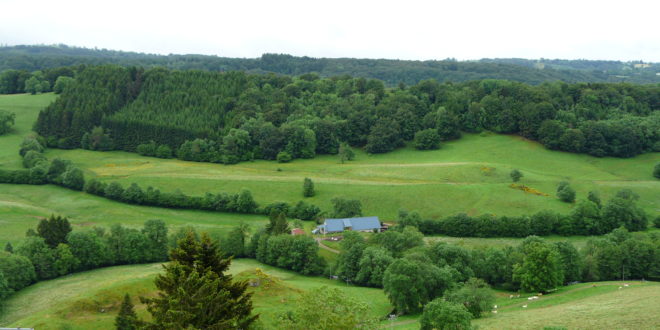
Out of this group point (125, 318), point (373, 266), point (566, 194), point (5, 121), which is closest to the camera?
point (125, 318)

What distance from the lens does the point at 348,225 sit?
285 ft

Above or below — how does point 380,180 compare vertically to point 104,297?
below

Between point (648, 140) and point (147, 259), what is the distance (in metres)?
115

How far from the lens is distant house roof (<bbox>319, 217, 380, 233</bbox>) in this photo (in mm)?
86188

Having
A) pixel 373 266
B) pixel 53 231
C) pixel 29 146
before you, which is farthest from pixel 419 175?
pixel 29 146

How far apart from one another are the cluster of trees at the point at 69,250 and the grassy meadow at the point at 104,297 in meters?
1.66

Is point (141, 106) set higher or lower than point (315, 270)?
higher

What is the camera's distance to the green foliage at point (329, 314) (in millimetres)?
29719

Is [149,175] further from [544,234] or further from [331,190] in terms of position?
[544,234]

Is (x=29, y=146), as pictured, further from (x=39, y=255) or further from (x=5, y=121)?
(x=39, y=255)

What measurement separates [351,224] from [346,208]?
553 centimetres

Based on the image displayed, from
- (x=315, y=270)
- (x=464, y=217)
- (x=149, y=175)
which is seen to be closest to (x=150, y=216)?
(x=149, y=175)

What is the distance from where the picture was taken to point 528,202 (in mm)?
94375

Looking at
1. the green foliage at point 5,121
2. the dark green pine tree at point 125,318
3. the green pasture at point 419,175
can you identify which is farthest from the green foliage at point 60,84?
the dark green pine tree at point 125,318
